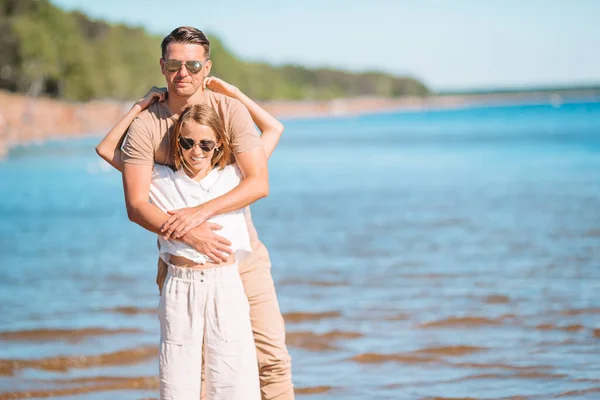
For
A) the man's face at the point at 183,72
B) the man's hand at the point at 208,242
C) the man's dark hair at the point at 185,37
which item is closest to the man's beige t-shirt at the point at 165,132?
the man's face at the point at 183,72

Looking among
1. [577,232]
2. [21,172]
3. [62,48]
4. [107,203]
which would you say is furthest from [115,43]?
[577,232]

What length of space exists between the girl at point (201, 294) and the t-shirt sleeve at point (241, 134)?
0.05 metres

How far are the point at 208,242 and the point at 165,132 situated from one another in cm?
53

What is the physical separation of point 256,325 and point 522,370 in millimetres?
2760

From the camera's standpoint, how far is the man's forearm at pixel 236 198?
3.96 meters

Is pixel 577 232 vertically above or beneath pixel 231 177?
beneath

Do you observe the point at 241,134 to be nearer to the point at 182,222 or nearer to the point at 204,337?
the point at 182,222

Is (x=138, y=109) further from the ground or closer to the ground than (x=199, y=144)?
further from the ground

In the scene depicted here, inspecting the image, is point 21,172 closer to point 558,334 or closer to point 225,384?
point 558,334

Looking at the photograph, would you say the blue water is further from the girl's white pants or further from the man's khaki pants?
the girl's white pants

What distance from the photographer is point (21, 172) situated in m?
30.3

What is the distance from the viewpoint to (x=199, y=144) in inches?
156

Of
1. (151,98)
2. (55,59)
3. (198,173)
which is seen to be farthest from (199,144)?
(55,59)

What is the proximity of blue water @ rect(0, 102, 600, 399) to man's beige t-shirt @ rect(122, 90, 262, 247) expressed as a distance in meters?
2.55
